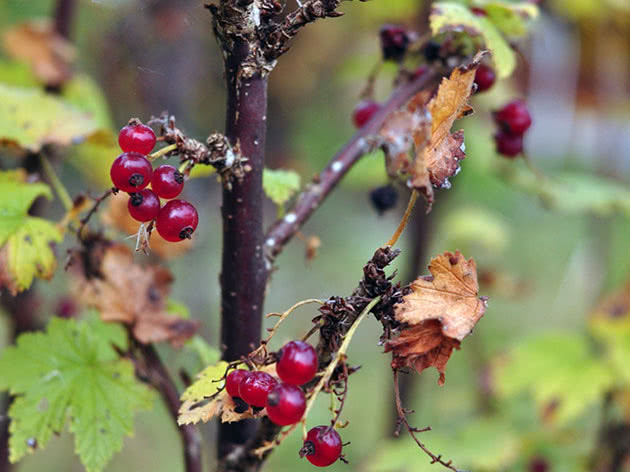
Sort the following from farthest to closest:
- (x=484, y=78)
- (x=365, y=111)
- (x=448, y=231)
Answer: (x=448, y=231) → (x=365, y=111) → (x=484, y=78)

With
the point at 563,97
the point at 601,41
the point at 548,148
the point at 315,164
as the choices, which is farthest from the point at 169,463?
the point at 563,97

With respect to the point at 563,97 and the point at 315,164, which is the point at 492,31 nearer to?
the point at 315,164

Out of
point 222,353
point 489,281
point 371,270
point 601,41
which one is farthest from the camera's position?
point 601,41

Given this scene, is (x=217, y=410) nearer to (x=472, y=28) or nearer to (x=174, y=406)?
(x=174, y=406)

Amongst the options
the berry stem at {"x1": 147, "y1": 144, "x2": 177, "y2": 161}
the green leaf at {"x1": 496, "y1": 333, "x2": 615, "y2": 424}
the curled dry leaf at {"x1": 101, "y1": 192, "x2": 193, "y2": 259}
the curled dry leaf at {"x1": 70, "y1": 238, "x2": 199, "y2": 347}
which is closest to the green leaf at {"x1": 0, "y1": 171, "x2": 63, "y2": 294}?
the curled dry leaf at {"x1": 70, "y1": 238, "x2": 199, "y2": 347}

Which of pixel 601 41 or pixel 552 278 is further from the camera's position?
pixel 552 278

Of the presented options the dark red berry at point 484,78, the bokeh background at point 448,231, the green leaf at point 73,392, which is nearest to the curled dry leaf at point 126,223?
the bokeh background at point 448,231

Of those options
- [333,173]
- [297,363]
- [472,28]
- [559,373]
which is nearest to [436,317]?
[297,363]
